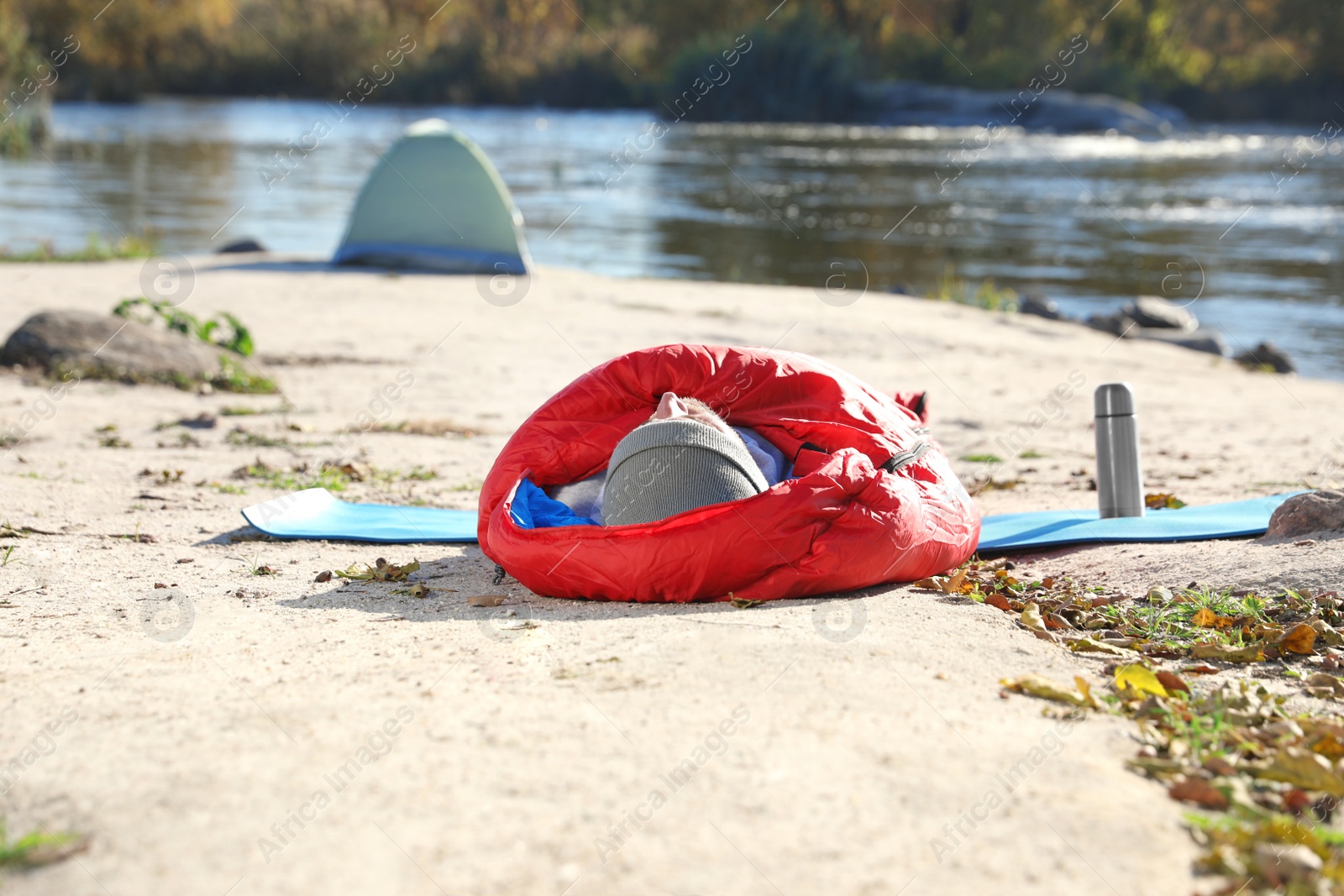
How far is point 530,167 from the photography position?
2659 centimetres

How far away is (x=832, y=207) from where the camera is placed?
2156 centimetres

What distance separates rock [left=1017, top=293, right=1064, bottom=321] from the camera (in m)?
12.6

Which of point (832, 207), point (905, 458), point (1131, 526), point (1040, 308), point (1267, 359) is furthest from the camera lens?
point (832, 207)

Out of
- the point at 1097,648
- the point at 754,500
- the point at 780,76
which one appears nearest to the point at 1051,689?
the point at 1097,648

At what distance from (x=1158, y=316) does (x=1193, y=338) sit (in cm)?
72

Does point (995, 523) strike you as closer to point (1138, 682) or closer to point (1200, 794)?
point (1138, 682)

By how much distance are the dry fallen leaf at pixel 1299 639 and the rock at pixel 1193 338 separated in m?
8.83

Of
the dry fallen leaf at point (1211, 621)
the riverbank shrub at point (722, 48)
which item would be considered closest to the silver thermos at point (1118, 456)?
the dry fallen leaf at point (1211, 621)

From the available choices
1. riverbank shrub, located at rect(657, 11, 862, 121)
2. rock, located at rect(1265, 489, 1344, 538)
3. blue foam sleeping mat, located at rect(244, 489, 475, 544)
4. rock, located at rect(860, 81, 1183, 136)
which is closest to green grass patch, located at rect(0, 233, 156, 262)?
blue foam sleeping mat, located at rect(244, 489, 475, 544)

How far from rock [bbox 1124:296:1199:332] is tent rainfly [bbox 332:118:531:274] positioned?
260 inches

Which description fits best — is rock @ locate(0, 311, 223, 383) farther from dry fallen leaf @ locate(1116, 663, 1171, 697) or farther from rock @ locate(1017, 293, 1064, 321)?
rock @ locate(1017, 293, 1064, 321)

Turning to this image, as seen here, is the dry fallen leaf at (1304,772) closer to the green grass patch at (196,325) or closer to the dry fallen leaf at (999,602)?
the dry fallen leaf at (999,602)

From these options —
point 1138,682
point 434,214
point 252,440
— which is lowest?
point 1138,682

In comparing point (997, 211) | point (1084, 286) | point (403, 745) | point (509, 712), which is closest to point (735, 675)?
point (509, 712)
